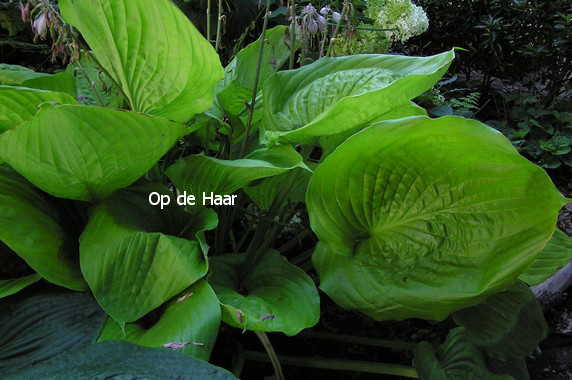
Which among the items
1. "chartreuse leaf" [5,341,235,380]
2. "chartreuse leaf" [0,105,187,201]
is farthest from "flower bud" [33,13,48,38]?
"chartreuse leaf" [5,341,235,380]

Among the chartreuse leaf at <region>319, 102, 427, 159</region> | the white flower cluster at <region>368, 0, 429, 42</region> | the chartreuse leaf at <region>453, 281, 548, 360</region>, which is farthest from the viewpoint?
the white flower cluster at <region>368, 0, 429, 42</region>

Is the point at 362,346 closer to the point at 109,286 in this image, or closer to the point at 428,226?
the point at 428,226

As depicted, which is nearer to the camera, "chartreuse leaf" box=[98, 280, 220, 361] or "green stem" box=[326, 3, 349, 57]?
"chartreuse leaf" box=[98, 280, 220, 361]

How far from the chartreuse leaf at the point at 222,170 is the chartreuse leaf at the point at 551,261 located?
1.79 feet

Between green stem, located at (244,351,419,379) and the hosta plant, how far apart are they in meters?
0.02

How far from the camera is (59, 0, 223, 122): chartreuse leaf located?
0.84 metres

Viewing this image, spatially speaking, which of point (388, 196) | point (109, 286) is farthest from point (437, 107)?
point (109, 286)

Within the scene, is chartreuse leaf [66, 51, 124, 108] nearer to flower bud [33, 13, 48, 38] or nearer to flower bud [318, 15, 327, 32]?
flower bud [33, 13, 48, 38]

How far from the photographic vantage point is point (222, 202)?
103 cm

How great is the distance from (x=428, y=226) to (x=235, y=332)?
1.75ft

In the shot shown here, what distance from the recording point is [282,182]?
109 centimetres

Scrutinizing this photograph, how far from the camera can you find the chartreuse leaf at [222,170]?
0.85 meters

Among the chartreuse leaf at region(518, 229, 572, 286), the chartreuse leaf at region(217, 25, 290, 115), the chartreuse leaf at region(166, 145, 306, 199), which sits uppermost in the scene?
the chartreuse leaf at region(217, 25, 290, 115)

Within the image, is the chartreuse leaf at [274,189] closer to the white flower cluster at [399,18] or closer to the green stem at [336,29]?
the green stem at [336,29]
